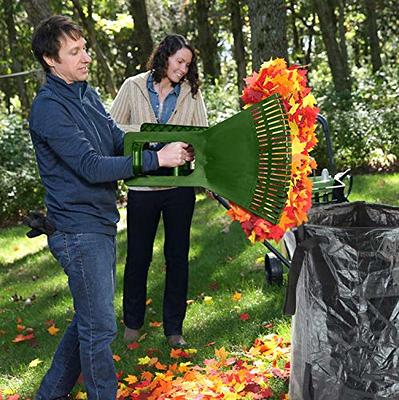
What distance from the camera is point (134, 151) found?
2664 mm

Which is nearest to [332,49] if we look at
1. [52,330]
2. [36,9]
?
[36,9]

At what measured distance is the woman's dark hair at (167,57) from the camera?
3744mm

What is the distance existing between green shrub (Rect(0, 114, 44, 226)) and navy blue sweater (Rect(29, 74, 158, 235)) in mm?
7004

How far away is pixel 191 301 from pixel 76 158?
2.47m

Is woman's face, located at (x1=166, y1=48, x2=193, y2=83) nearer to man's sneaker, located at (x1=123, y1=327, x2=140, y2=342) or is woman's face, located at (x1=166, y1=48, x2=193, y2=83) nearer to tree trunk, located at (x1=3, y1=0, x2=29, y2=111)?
man's sneaker, located at (x1=123, y1=327, x2=140, y2=342)

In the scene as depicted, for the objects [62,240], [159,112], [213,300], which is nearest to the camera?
[62,240]

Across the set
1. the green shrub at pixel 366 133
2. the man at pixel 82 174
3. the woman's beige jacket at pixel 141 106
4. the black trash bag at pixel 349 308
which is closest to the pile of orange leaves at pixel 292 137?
the black trash bag at pixel 349 308

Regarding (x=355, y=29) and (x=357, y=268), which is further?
(x=355, y=29)

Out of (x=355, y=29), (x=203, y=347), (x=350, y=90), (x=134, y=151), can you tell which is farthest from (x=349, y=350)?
(x=355, y=29)

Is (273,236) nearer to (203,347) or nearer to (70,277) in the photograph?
(70,277)

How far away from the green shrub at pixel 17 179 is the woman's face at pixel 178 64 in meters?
6.30

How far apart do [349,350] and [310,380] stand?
237mm

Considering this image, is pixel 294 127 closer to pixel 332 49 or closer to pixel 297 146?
pixel 297 146

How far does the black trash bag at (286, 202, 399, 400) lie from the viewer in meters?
2.68
